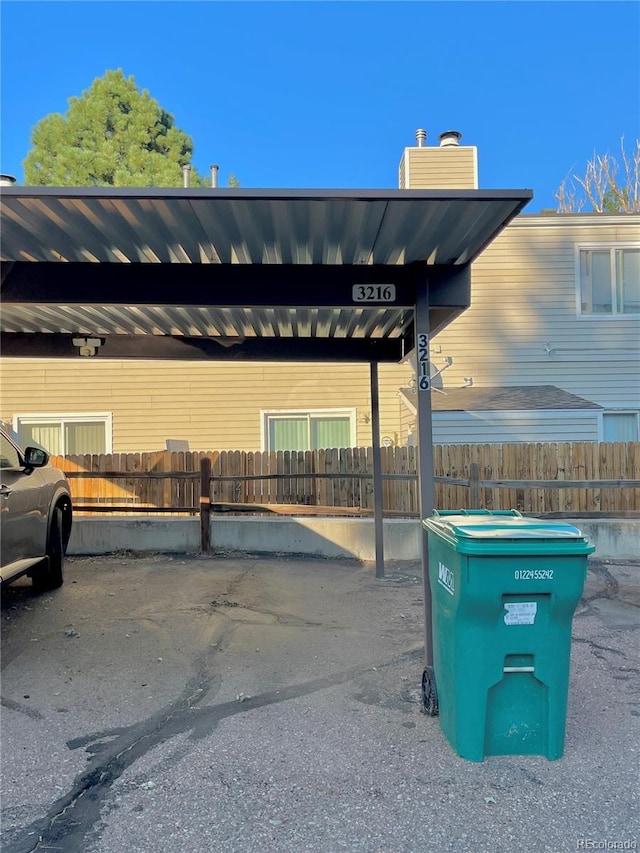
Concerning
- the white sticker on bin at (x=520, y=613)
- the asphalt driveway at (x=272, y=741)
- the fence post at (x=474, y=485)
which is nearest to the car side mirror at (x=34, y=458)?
the asphalt driveway at (x=272, y=741)

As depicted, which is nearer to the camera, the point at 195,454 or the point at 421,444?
the point at 421,444

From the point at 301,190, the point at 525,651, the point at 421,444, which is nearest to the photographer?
the point at 525,651

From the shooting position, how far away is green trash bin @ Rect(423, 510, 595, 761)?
309cm

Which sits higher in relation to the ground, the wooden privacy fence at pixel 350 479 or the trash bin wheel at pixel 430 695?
the wooden privacy fence at pixel 350 479

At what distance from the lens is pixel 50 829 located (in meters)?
2.70

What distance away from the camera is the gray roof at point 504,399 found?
10.7 m

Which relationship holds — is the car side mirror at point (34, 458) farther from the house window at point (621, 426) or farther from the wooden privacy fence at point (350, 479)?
the house window at point (621, 426)

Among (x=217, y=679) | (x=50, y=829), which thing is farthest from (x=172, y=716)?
(x=50, y=829)

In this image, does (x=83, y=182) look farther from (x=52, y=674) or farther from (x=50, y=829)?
(x=50, y=829)

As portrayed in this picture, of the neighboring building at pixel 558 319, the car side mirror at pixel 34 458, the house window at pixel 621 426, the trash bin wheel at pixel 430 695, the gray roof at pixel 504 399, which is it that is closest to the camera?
the trash bin wheel at pixel 430 695

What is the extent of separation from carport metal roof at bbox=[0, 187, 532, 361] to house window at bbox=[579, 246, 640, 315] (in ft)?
25.9

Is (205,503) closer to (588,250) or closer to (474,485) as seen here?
(474,485)

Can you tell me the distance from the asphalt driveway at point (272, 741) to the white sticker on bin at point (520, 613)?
736 millimetres

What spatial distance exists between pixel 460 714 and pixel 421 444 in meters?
1.68
